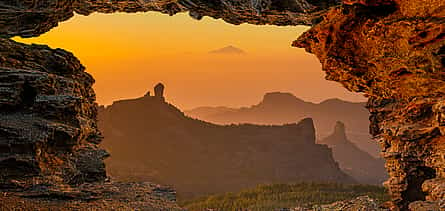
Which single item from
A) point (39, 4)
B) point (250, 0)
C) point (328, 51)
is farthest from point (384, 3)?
point (39, 4)

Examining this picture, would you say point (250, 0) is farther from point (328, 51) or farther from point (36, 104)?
point (36, 104)

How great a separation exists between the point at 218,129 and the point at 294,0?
12990cm

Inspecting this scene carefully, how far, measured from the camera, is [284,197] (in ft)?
244

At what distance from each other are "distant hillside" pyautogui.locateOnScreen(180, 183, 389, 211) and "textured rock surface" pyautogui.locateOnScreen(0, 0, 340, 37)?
165ft

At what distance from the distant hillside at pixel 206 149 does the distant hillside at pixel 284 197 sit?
36.7 m

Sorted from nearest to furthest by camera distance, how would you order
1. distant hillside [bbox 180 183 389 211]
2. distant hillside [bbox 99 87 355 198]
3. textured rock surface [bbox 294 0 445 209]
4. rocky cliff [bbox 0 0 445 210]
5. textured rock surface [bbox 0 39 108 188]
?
textured rock surface [bbox 294 0 445 209], rocky cliff [bbox 0 0 445 210], textured rock surface [bbox 0 39 108 188], distant hillside [bbox 180 183 389 211], distant hillside [bbox 99 87 355 198]

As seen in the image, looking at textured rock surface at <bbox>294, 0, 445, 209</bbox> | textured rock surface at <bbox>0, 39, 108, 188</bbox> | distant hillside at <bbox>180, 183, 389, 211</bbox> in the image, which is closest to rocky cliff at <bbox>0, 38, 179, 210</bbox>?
textured rock surface at <bbox>0, 39, 108, 188</bbox>

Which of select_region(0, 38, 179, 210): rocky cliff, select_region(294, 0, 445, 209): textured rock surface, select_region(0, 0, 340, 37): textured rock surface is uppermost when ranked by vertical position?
select_region(0, 0, 340, 37): textured rock surface

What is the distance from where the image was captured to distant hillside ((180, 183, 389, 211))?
66.5 meters

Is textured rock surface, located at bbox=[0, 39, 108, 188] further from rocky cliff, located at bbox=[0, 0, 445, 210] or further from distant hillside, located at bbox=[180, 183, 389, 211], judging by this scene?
distant hillside, located at bbox=[180, 183, 389, 211]

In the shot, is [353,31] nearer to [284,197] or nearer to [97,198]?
[97,198]

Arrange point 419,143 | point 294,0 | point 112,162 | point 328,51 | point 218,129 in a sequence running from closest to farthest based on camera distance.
A: point 294,0
point 328,51
point 419,143
point 112,162
point 218,129

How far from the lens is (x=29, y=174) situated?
12.6 m

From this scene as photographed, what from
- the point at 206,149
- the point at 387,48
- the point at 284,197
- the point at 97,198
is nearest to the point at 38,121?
the point at 97,198
